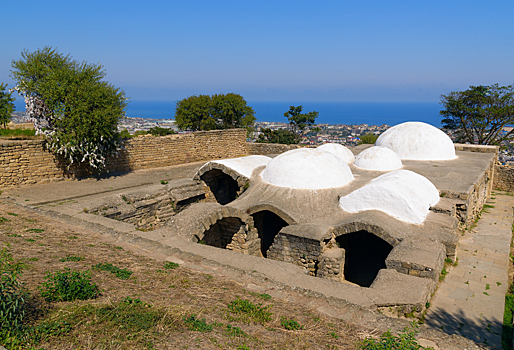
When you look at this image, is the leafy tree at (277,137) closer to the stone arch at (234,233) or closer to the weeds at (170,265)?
the stone arch at (234,233)

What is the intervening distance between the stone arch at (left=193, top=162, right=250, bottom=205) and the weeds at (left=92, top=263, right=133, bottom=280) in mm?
7699

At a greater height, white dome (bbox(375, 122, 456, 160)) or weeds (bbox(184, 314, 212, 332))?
white dome (bbox(375, 122, 456, 160))

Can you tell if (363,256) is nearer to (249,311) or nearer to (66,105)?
(249,311)

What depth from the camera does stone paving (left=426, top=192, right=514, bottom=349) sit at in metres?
6.41

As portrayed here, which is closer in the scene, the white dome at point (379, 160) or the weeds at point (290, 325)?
the weeds at point (290, 325)

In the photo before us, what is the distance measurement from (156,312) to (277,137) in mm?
29776

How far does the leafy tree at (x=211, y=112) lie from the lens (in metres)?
32.1

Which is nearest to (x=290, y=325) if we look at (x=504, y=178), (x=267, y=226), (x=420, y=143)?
(x=267, y=226)

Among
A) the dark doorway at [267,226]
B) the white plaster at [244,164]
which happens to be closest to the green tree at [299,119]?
the white plaster at [244,164]

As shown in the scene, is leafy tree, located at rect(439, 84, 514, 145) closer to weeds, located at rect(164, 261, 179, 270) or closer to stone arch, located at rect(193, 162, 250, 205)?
stone arch, located at rect(193, 162, 250, 205)

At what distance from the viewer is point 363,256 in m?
11.7

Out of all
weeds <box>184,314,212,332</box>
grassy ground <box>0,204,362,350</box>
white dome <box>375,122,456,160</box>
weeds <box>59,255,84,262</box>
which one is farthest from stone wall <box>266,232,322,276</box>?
white dome <box>375,122,456,160</box>

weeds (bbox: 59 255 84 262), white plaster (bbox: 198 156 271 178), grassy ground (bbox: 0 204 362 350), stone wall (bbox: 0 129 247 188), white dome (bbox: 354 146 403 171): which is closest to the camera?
grassy ground (bbox: 0 204 362 350)

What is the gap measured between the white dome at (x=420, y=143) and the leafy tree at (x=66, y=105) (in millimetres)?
14456
